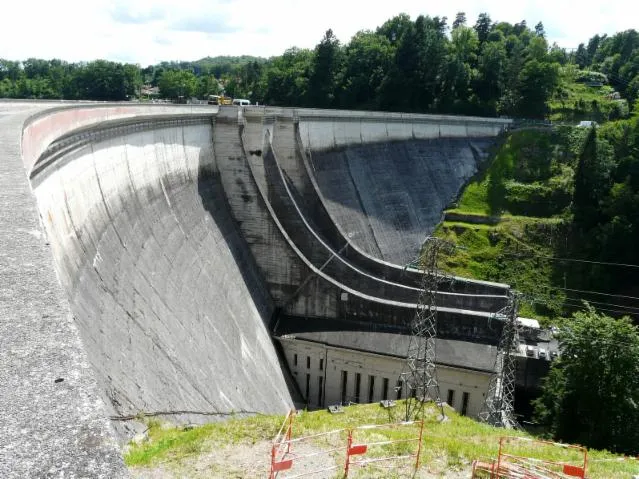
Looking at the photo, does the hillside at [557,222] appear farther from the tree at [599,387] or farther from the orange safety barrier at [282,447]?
the orange safety barrier at [282,447]

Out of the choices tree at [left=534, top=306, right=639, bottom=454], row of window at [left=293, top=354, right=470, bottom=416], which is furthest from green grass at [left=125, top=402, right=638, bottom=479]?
row of window at [left=293, top=354, right=470, bottom=416]

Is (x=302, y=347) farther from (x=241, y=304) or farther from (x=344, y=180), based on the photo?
(x=344, y=180)

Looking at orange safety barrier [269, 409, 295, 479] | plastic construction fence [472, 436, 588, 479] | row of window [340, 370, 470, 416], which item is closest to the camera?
orange safety barrier [269, 409, 295, 479]

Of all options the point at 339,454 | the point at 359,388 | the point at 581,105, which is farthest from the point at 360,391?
the point at 581,105

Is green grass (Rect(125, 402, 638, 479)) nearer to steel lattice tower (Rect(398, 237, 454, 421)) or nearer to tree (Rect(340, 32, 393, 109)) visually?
steel lattice tower (Rect(398, 237, 454, 421))

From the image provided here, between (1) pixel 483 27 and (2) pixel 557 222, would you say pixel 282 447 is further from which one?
(1) pixel 483 27

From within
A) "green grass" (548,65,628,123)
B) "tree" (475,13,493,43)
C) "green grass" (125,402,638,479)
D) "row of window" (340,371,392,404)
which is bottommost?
"row of window" (340,371,392,404)
